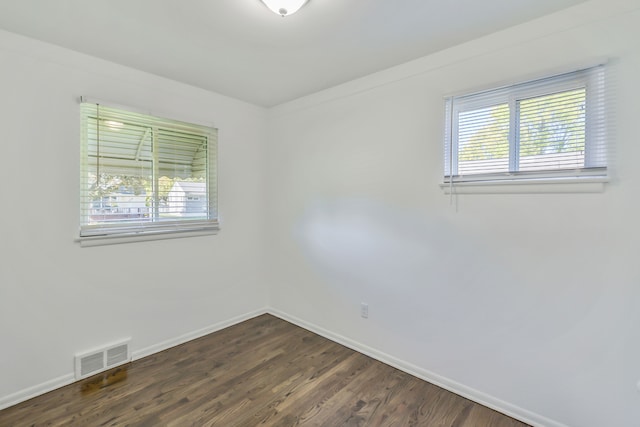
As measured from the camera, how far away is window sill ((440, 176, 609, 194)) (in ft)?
5.46

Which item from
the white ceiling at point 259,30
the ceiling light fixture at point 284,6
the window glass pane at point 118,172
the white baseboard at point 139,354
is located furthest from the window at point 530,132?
the white baseboard at point 139,354

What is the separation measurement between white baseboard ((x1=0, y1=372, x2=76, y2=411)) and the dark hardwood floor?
41mm

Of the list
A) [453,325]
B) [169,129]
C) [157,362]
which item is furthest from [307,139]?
[157,362]

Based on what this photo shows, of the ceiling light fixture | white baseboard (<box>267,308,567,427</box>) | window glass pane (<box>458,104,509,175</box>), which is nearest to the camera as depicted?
the ceiling light fixture

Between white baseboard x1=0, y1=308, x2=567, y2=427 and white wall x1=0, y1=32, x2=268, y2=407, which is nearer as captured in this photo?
white baseboard x1=0, y1=308, x2=567, y2=427

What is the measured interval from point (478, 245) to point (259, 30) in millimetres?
1982

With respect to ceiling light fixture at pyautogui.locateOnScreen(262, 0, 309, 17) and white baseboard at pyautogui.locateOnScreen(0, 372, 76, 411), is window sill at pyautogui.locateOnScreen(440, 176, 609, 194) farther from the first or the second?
white baseboard at pyautogui.locateOnScreen(0, 372, 76, 411)

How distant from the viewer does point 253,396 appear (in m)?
2.13

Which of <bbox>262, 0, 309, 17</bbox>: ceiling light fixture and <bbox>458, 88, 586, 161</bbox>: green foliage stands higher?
<bbox>262, 0, 309, 17</bbox>: ceiling light fixture

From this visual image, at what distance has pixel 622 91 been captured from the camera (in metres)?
1.58

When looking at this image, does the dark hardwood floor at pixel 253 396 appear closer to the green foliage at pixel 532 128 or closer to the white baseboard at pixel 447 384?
the white baseboard at pixel 447 384

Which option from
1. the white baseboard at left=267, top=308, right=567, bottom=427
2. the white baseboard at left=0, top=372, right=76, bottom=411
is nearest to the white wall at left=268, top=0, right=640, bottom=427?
the white baseboard at left=267, top=308, right=567, bottom=427

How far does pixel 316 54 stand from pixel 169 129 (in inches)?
58.4

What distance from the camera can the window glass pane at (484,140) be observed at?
6.47ft
